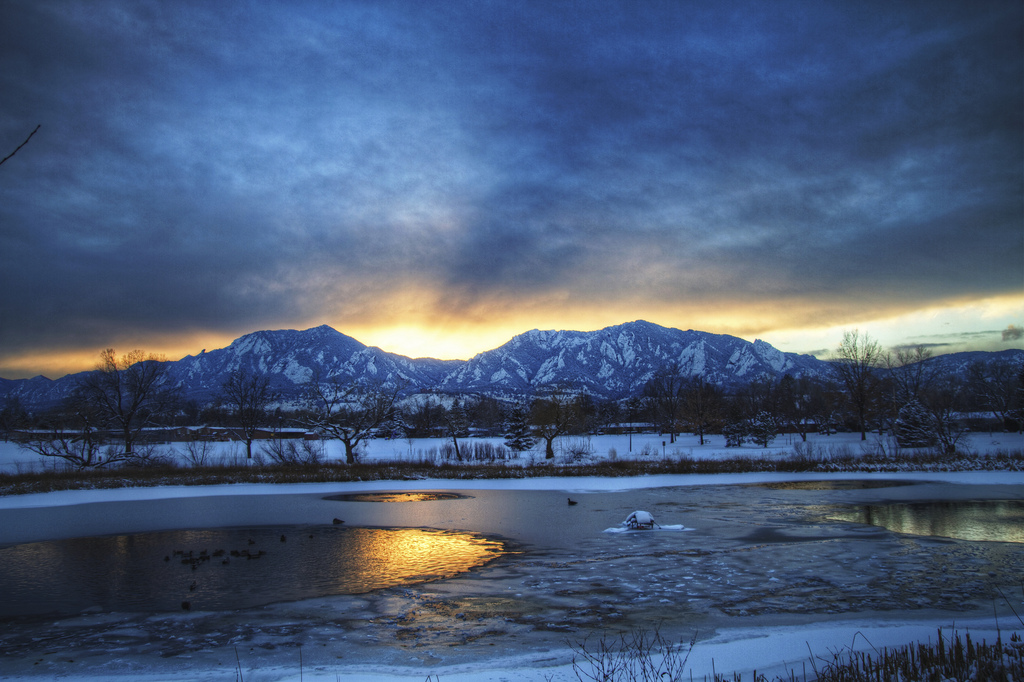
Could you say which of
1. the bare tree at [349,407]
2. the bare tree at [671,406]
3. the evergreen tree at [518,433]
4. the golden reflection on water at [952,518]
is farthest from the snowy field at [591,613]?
the bare tree at [671,406]

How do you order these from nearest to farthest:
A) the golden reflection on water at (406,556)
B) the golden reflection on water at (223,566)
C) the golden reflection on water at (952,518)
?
the golden reflection on water at (223,566), the golden reflection on water at (406,556), the golden reflection on water at (952,518)

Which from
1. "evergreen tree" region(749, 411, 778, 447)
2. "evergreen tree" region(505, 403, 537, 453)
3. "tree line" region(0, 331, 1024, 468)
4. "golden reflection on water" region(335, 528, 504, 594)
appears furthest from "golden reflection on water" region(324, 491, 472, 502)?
"evergreen tree" region(749, 411, 778, 447)

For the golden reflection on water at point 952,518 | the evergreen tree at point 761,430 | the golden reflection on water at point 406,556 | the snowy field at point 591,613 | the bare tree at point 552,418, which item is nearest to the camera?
the snowy field at point 591,613

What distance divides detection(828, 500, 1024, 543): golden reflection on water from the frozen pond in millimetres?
156

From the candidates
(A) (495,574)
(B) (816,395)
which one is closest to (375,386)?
(A) (495,574)

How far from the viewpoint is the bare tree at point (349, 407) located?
43625 millimetres

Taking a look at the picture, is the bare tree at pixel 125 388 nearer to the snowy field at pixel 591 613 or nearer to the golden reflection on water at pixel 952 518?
the snowy field at pixel 591 613

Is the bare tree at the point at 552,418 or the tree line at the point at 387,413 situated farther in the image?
the bare tree at the point at 552,418

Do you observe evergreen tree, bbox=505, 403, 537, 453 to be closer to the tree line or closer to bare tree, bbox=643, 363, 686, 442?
the tree line

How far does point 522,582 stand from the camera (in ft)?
35.5


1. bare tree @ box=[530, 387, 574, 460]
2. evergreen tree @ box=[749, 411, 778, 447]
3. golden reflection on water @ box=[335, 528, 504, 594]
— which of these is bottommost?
evergreen tree @ box=[749, 411, 778, 447]

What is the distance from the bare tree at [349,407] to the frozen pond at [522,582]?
22.1 m

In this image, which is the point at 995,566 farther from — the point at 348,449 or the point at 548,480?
the point at 348,449

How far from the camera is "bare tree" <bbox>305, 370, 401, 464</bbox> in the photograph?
43625 millimetres
